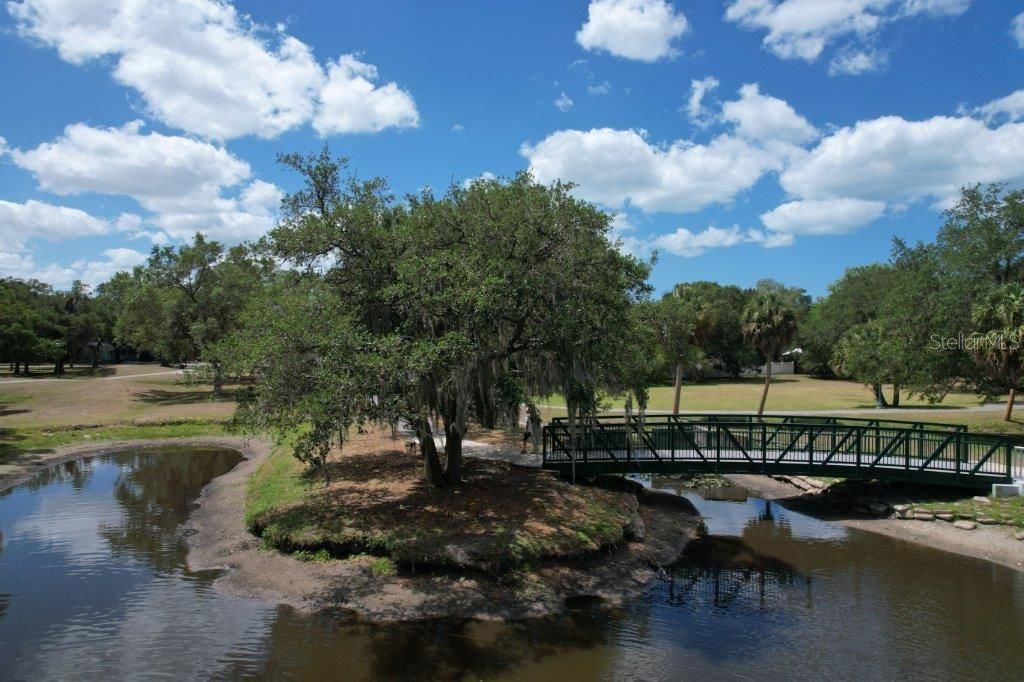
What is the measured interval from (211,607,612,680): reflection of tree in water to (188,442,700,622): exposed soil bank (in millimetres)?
459

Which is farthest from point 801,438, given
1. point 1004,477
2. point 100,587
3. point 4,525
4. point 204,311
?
point 204,311

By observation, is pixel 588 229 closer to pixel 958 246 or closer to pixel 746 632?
pixel 746 632

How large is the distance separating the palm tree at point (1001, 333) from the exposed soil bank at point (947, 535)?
904 centimetres

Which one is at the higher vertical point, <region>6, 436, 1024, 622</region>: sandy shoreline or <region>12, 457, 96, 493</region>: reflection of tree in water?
<region>6, 436, 1024, 622</region>: sandy shoreline

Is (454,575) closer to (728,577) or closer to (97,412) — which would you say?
(728,577)

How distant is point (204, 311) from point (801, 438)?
4056cm

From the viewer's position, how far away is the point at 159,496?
2206 centimetres

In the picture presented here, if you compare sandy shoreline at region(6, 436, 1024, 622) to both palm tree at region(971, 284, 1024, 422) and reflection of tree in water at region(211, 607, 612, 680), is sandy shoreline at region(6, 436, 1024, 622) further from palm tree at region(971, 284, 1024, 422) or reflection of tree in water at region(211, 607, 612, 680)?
palm tree at region(971, 284, 1024, 422)

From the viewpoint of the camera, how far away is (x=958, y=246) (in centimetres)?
2795

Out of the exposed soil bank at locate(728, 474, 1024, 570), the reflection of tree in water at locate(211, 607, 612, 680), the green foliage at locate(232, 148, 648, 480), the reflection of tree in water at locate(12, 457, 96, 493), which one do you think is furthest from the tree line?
the reflection of tree in water at locate(12, 457, 96, 493)

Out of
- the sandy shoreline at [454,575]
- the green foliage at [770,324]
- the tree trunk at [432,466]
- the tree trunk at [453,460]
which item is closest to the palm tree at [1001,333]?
the sandy shoreline at [454,575]

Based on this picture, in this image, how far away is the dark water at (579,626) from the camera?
10.6 m

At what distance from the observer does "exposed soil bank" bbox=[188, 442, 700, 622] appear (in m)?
12.7

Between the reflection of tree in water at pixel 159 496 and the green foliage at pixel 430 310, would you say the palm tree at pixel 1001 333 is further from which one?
the reflection of tree in water at pixel 159 496
